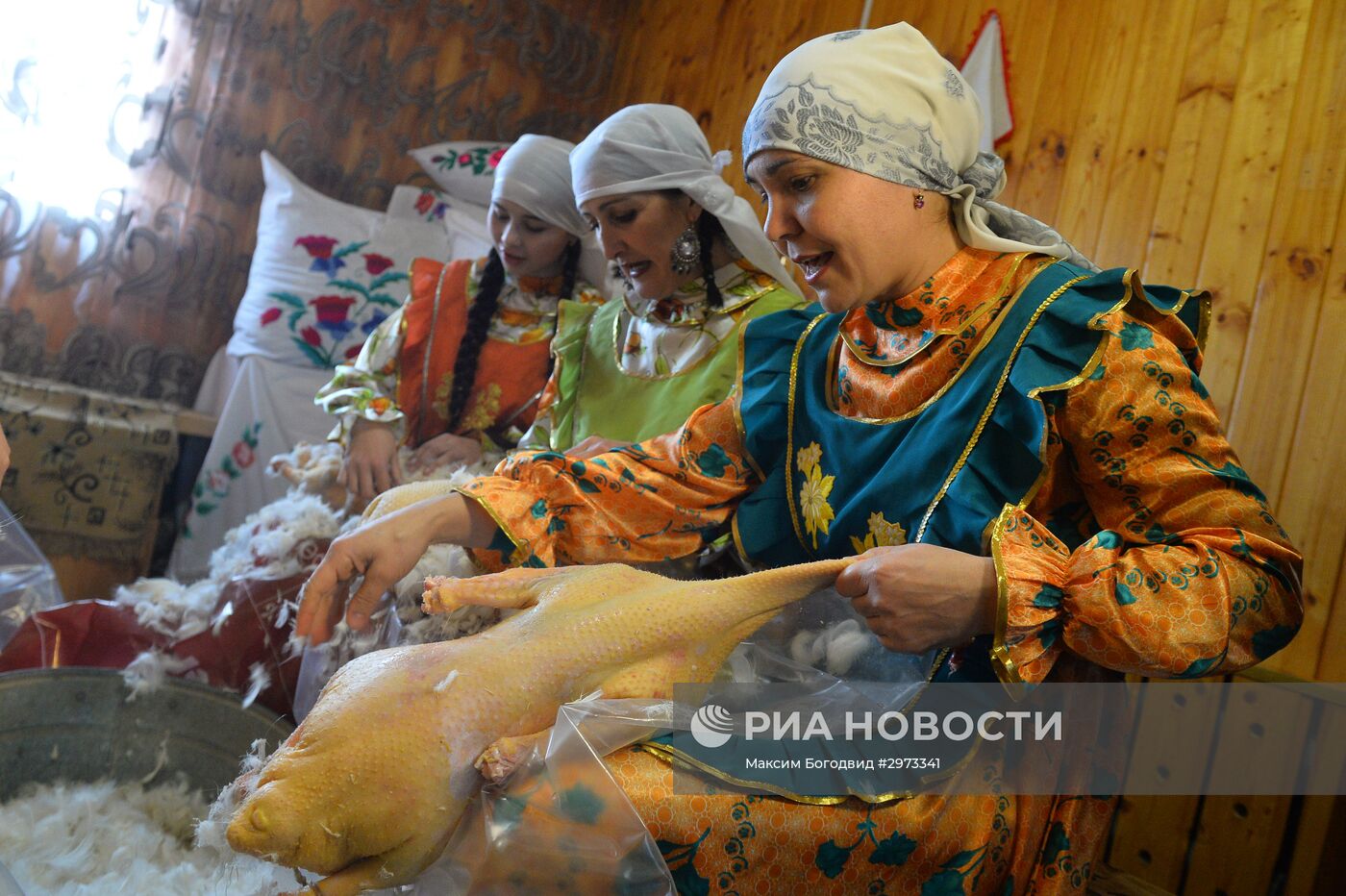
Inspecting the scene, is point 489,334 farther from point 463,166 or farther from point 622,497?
point 463,166

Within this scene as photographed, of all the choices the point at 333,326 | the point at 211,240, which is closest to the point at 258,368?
the point at 333,326

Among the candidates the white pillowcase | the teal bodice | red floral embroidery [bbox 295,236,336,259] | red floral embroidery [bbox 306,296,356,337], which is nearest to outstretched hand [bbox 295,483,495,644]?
the teal bodice

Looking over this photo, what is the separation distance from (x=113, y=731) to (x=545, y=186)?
4.38 feet

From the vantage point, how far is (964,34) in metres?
2.17

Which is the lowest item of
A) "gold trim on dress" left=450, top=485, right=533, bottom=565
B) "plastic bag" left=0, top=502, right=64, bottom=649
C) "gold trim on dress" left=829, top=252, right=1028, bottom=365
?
"plastic bag" left=0, top=502, right=64, bottom=649

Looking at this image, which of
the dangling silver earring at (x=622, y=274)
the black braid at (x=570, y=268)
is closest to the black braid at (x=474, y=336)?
the black braid at (x=570, y=268)

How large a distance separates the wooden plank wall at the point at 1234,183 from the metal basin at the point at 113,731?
55.2 inches

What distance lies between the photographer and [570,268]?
2.22m

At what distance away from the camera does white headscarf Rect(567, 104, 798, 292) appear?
5.66 feet

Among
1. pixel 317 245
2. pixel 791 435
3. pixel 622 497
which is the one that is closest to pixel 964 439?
pixel 791 435

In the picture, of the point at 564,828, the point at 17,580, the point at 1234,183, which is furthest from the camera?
the point at 1234,183

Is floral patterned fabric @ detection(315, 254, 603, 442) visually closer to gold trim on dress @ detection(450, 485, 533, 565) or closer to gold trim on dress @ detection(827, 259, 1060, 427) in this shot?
gold trim on dress @ detection(450, 485, 533, 565)

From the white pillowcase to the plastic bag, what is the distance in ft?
4.70

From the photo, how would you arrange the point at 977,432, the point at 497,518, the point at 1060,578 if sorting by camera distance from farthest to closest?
1. the point at 497,518
2. the point at 977,432
3. the point at 1060,578
